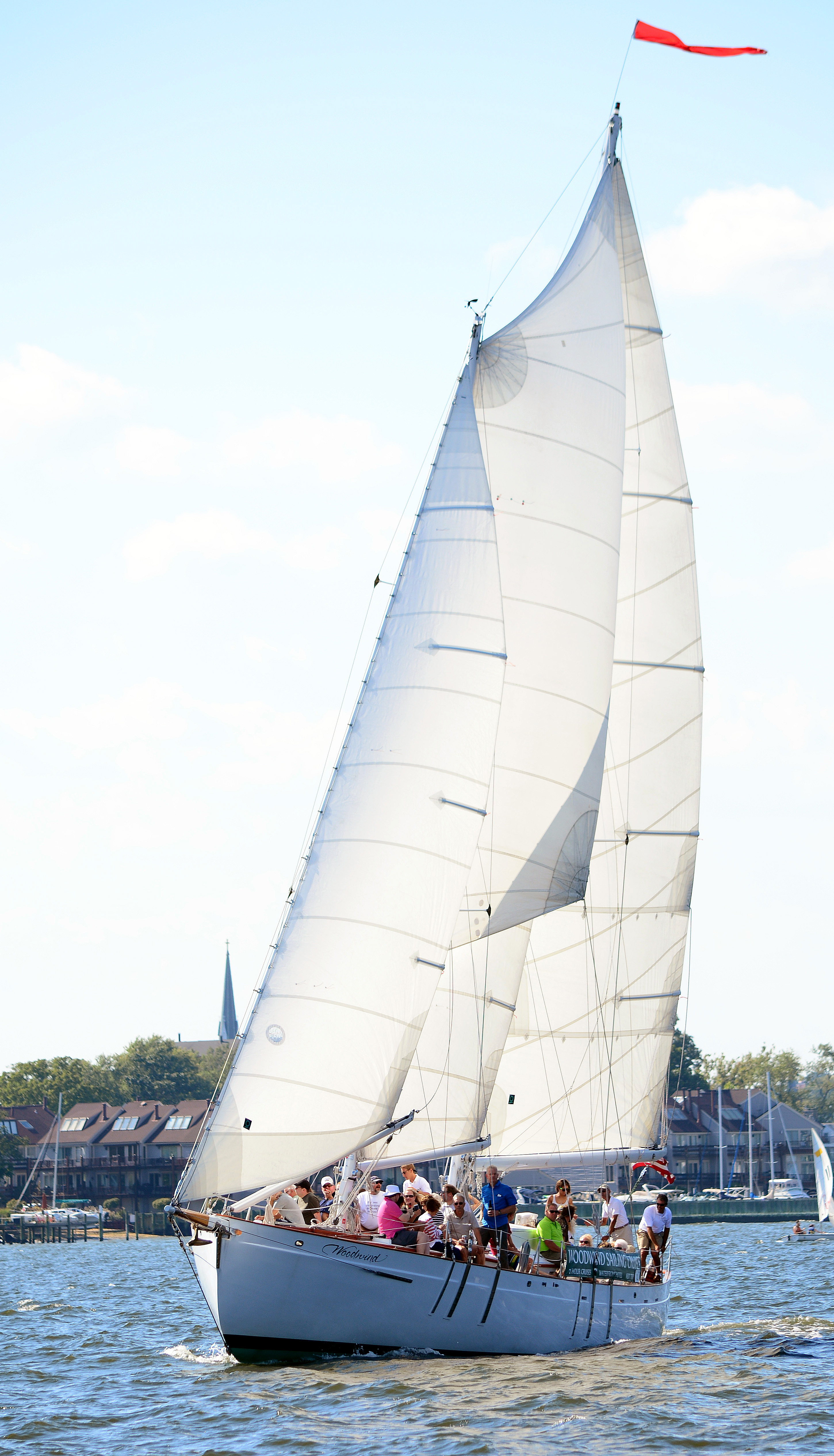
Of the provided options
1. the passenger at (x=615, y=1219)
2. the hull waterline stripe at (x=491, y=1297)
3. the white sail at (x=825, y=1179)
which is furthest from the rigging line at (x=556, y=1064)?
the white sail at (x=825, y=1179)

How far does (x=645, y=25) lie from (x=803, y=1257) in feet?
131

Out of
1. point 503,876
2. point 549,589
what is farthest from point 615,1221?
point 549,589

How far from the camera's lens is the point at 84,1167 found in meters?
113

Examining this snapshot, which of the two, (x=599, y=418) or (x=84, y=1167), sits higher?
(x=599, y=418)

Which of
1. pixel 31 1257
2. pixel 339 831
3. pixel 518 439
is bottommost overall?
pixel 31 1257

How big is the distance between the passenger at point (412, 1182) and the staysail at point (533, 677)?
339 mm

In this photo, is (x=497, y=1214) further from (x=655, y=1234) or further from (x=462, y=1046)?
(x=655, y=1234)

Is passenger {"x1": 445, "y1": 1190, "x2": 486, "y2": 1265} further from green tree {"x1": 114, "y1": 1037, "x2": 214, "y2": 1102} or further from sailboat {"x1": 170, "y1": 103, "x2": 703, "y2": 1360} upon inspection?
green tree {"x1": 114, "y1": 1037, "x2": 214, "y2": 1102}

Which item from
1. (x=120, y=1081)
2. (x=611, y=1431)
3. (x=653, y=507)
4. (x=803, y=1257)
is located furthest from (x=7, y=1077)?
(x=611, y=1431)

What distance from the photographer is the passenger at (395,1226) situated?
19531 millimetres

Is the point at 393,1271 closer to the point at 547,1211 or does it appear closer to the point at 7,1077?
the point at 547,1211

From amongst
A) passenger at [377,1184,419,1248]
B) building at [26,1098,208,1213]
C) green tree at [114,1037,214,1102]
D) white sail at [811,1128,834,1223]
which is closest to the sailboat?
passenger at [377,1184,419,1248]

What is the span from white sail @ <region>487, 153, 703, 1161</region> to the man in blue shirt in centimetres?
478

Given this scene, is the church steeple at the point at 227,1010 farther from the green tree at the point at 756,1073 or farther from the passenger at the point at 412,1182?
the passenger at the point at 412,1182
